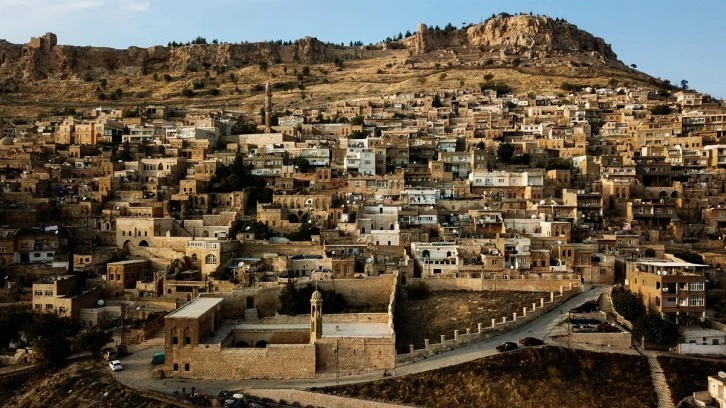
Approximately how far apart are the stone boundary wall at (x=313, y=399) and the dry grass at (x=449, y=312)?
3.04 m

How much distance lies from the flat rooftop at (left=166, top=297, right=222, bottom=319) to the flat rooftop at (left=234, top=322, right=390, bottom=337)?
123 cm

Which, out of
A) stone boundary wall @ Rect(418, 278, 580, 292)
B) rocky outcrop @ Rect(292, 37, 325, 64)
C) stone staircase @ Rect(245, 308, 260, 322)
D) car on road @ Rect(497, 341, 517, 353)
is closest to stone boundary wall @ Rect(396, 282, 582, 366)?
stone boundary wall @ Rect(418, 278, 580, 292)

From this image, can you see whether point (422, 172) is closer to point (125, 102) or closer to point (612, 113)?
point (612, 113)

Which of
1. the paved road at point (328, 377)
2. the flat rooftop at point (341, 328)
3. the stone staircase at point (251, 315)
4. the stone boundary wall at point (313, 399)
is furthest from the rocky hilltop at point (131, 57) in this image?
the stone boundary wall at point (313, 399)

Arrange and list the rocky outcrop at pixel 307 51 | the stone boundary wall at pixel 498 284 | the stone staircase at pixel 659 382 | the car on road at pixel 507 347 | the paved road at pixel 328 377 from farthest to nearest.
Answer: the rocky outcrop at pixel 307 51
the stone boundary wall at pixel 498 284
the car on road at pixel 507 347
the paved road at pixel 328 377
the stone staircase at pixel 659 382

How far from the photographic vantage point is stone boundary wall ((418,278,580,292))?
88.4 feet

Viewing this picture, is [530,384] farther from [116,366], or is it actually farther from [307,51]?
[307,51]

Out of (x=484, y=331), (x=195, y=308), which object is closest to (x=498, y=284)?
(x=484, y=331)

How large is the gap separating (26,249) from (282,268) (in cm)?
1122

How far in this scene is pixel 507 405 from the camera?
811 inches

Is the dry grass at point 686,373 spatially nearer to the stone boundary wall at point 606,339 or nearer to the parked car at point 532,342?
the stone boundary wall at point 606,339

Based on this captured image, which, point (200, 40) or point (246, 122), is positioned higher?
point (200, 40)

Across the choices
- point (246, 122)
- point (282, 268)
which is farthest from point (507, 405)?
point (246, 122)

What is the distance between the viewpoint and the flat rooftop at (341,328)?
24078mm
